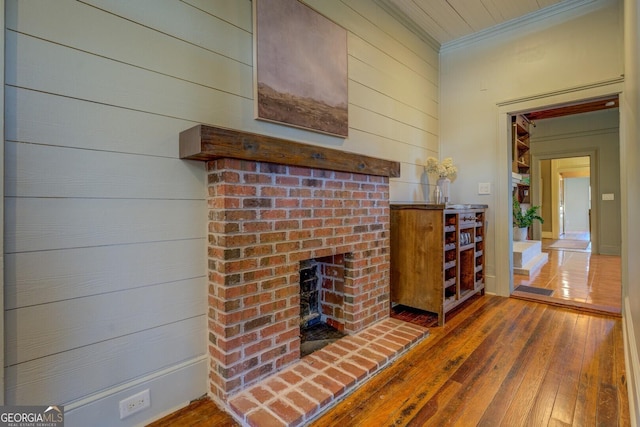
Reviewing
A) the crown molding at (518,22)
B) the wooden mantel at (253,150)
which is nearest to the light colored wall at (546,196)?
the crown molding at (518,22)

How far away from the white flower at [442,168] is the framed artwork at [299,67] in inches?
50.0

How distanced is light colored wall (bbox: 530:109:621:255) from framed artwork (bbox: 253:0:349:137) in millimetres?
6072

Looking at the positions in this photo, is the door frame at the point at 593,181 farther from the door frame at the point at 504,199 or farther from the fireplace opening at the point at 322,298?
the fireplace opening at the point at 322,298

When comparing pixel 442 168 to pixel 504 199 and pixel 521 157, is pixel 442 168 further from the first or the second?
pixel 521 157

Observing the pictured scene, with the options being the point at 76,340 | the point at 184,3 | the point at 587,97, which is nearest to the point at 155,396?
the point at 76,340

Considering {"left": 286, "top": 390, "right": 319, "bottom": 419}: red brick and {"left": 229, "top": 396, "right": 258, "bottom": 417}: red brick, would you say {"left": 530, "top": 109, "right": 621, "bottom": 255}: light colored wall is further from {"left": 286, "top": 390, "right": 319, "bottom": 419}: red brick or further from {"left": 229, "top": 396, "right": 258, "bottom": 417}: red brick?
{"left": 229, "top": 396, "right": 258, "bottom": 417}: red brick

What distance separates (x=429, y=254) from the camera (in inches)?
98.4

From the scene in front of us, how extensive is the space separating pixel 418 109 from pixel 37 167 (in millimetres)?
3129

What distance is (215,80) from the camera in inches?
65.1

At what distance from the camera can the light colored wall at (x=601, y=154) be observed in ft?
18.4

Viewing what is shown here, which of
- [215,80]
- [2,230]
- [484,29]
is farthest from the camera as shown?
[484,29]

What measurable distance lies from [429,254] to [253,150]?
1.70 m

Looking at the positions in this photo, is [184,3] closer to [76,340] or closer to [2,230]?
[2,230]

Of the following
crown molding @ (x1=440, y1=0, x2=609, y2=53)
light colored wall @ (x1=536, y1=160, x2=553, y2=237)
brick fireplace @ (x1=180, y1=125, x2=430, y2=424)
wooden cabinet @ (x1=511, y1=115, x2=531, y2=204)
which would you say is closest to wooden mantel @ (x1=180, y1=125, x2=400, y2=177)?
brick fireplace @ (x1=180, y1=125, x2=430, y2=424)
